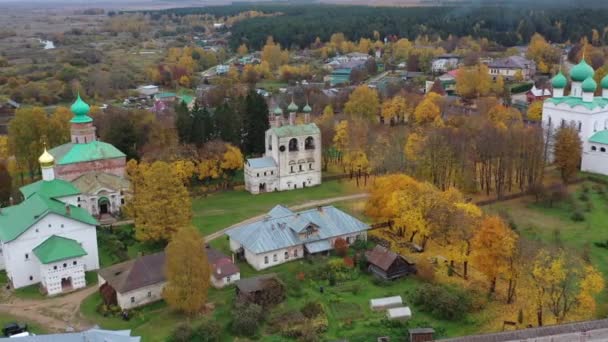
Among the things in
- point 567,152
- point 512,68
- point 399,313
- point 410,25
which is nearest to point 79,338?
point 399,313

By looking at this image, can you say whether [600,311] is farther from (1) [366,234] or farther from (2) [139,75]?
(2) [139,75]

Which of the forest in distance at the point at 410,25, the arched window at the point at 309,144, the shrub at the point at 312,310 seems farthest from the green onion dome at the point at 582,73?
the forest in distance at the point at 410,25

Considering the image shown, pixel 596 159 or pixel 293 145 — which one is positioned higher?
pixel 293 145

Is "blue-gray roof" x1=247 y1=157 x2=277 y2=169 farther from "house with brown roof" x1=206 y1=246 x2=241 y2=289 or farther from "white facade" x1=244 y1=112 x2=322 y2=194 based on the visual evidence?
"house with brown roof" x1=206 y1=246 x2=241 y2=289

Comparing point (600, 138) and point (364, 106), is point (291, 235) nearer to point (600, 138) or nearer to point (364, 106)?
point (600, 138)

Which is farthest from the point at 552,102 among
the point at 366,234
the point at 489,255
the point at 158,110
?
the point at 158,110

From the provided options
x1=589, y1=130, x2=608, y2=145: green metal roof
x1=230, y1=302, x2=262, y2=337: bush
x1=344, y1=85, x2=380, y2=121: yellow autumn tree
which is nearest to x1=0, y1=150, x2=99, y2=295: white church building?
x1=230, y1=302, x2=262, y2=337: bush

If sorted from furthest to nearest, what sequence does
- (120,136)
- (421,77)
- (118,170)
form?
(421,77), (120,136), (118,170)
